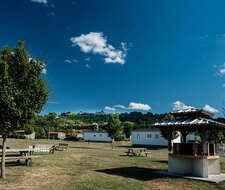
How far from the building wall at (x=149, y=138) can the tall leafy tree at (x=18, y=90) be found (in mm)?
32064

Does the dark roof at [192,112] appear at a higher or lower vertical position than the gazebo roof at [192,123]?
higher

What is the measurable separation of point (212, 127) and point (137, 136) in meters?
32.6

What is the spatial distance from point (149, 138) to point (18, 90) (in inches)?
1358

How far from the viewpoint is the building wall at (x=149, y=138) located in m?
38.1

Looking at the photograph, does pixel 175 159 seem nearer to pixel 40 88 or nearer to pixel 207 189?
pixel 207 189

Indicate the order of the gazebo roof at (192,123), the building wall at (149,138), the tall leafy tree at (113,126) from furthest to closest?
the building wall at (149,138)
the tall leafy tree at (113,126)
the gazebo roof at (192,123)

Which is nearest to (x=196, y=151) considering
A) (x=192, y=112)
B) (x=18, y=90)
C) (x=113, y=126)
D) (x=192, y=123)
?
(x=192, y=123)

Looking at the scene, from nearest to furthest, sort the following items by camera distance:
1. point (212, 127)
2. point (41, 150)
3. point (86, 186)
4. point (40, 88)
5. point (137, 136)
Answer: point (86, 186), point (40, 88), point (212, 127), point (41, 150), point (137, 136)

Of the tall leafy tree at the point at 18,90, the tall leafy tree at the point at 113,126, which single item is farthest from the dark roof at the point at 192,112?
the tall leafy tree at the point at 113,126

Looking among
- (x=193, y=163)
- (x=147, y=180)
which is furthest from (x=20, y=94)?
(x=193, y=163)

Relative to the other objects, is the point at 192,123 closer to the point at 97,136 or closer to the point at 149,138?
the point at 149,138

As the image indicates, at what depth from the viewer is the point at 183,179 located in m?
10.0

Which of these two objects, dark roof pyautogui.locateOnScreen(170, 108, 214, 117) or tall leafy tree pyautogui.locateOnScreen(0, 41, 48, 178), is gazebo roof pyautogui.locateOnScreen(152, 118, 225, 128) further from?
tall leafy tree pyautogui.locateOnScreen(0, 41, 48, 178)

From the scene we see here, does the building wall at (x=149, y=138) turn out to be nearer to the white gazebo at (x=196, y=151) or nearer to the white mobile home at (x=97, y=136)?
the white mobile home at (x=97, y=136)
